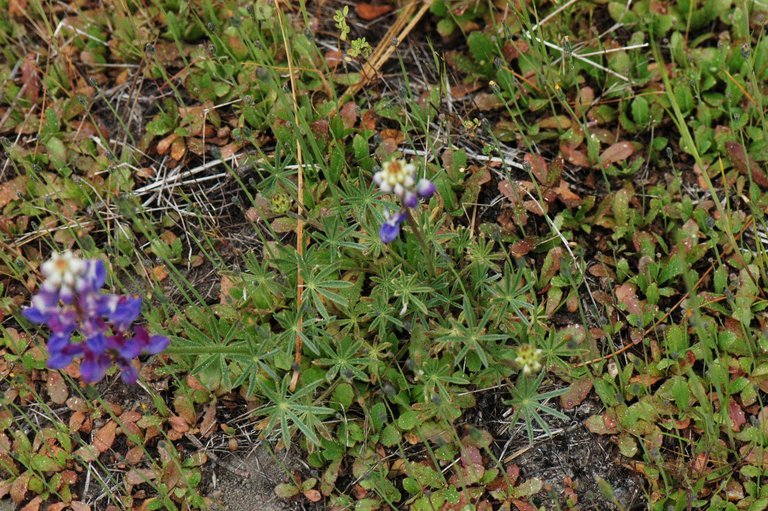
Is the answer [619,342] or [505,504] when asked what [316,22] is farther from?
[505,504]

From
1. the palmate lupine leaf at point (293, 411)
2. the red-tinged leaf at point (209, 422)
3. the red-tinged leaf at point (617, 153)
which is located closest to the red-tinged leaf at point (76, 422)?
the red-tinged leaf at point (209, 422)

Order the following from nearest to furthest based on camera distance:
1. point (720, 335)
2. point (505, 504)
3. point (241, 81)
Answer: point (505, 504), point (720, 335), point (241, 81)

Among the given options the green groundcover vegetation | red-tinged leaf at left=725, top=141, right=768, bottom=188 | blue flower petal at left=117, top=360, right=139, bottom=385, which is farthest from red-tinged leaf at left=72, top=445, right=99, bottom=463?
red-tinged leaf at left=725, top=141, right=768, bottom=188

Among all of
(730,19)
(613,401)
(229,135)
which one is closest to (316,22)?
(229,135)

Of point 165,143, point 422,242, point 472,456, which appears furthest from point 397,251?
point 165,143

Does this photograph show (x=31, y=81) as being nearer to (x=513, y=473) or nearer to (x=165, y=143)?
(x=165, y=143)

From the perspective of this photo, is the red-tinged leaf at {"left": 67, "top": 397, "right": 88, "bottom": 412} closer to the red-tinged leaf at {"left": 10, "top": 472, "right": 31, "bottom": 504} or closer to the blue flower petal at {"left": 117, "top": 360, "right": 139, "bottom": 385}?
the red-tinged leaf at {"left": 10, "top": 472, "right": 31, "bottom": 504}
